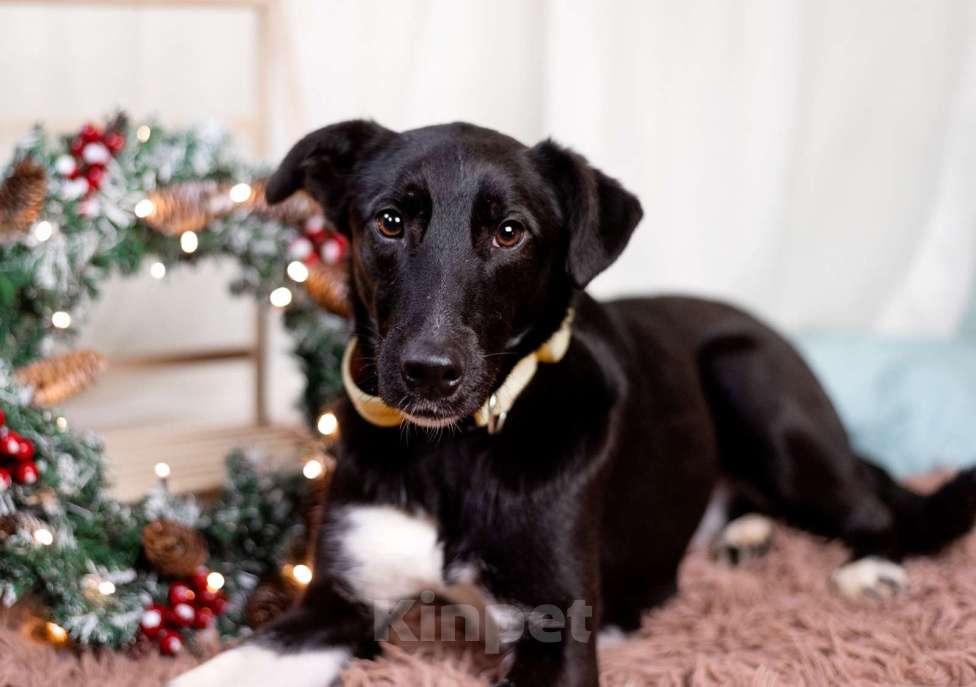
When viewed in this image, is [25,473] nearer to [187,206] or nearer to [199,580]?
[199,580]

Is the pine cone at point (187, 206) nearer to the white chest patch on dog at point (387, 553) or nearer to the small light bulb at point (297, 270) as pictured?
the small light bulb at point (297, 270)

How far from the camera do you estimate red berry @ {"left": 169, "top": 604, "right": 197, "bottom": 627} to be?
2.07 meters

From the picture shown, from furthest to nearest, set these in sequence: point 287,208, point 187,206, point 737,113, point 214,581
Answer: point 737,113 → point 287,208 → point 187,206 → point 214,581

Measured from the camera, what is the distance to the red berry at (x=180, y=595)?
2076mm

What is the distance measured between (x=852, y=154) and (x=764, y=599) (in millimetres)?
2321

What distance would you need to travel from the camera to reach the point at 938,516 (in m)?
2.47

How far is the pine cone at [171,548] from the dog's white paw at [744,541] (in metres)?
1.23

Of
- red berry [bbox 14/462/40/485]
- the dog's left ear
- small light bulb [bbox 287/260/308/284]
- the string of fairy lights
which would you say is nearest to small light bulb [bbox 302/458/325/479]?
the string of fairy lights

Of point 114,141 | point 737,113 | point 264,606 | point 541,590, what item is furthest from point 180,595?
point 737,113

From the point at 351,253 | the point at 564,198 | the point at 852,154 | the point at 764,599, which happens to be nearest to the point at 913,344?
the point at 852,154

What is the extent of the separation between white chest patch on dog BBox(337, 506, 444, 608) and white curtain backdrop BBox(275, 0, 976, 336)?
1.59 m

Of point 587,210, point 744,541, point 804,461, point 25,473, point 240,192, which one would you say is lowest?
point 744,541

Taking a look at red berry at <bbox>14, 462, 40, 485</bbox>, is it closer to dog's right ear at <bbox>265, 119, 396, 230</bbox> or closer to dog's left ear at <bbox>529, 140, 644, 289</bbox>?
dog's right ear at <bbox>265, 119, 396, 230</bbox>

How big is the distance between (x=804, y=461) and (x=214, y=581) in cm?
136
